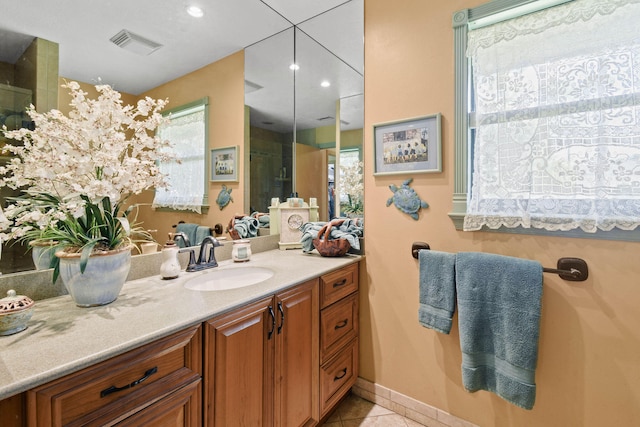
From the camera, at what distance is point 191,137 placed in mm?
1553

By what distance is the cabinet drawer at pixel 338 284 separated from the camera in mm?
1562

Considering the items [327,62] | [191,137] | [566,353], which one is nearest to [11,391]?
[191,137]

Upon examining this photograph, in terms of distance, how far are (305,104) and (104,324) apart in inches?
71.9

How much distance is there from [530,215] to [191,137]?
1762 millimetres

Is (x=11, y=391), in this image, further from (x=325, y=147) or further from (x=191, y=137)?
(x=325, y=147)

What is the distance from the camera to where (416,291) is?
171 centimetres

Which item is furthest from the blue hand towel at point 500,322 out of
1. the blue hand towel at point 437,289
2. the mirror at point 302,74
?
the mirror at point 302,74

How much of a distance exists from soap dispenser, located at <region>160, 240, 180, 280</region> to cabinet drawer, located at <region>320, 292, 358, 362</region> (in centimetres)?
77

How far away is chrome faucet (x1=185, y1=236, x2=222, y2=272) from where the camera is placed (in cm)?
150

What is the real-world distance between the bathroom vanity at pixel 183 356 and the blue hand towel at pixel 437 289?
0.48 m

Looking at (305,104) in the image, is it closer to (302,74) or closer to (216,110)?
(302,74)

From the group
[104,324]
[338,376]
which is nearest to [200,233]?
[104,324]

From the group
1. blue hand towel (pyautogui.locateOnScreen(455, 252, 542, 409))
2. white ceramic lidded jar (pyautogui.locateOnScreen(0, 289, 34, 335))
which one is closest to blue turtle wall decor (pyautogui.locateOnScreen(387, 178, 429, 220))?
blue hand towel (pyautogui.locateOnScreen(455, 252, 542, 409))

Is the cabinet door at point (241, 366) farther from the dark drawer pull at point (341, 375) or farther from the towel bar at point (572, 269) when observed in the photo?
the towel bar at point (572, 269)
